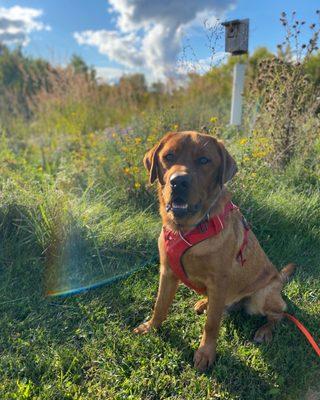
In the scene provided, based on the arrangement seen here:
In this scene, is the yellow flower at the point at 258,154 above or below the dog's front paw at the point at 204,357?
above

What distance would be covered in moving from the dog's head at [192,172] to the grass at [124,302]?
1031 millimetres

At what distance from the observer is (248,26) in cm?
498

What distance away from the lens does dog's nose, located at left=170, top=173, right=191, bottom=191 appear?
223cm

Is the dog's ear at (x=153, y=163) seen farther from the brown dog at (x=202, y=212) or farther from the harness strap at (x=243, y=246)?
the harness strap at (x=243, y=246)

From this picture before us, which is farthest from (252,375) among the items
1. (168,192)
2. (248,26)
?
(248,26)

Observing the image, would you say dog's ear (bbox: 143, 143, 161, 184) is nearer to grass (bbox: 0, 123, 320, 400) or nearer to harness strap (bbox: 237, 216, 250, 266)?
harness strap (bbox: 237, 216, 250, 266)

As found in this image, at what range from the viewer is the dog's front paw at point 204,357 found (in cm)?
251

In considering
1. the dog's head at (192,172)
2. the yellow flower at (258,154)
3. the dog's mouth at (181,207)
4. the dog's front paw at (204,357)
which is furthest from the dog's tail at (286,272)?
the yellow flower at (258,154)

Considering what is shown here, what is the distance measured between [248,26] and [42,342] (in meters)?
4.61

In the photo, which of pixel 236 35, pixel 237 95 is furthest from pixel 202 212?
pixel 237 95

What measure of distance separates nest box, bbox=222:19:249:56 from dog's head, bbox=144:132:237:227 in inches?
123

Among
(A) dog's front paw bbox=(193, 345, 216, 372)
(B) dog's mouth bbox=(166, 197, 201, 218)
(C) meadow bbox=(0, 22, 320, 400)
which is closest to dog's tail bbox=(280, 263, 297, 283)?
(C) meadow bbox=(0, 22, 320, 400)

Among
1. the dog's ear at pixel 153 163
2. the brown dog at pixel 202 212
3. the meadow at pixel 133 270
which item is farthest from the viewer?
the dog's ear at pixel 153 163

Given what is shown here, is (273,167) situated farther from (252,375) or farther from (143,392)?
(143,392)
